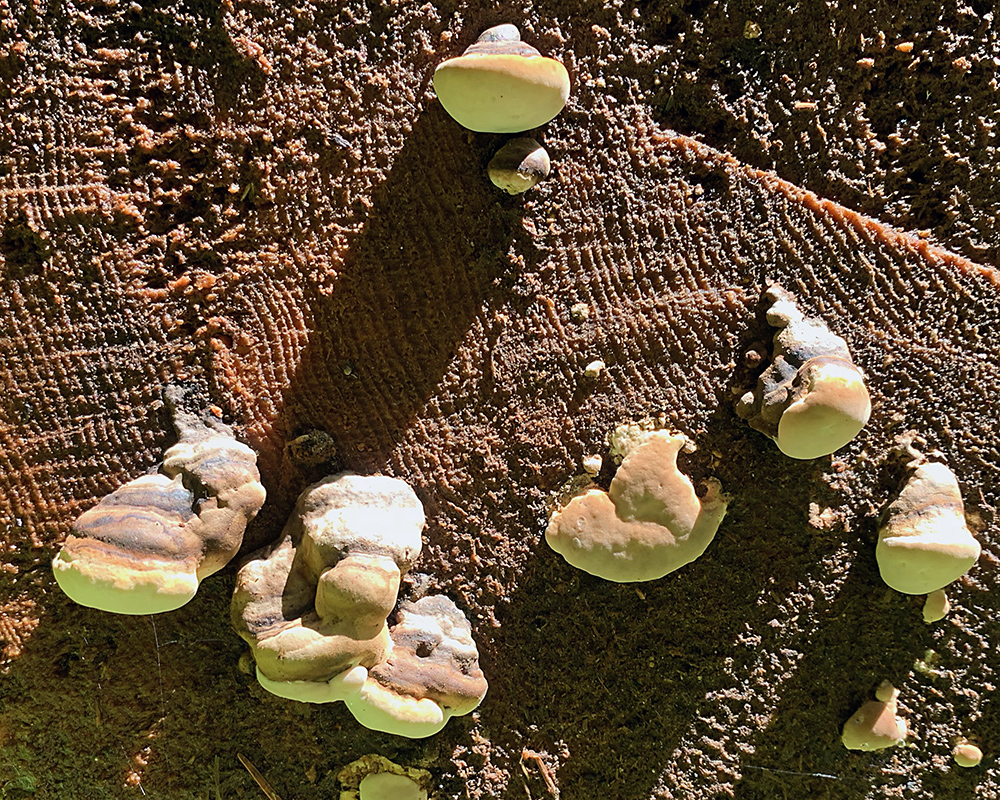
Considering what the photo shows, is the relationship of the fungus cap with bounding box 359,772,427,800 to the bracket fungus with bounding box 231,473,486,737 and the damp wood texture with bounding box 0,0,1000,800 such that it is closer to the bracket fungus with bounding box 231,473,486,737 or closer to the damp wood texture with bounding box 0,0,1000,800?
the damp wood texture with bounding box 0,0,1000,800

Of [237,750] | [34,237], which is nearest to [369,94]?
[34,237]

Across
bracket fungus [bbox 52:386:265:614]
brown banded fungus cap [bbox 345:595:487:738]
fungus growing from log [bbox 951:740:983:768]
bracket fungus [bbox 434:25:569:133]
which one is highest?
bracket fungus [bbox 434:25:569:133]

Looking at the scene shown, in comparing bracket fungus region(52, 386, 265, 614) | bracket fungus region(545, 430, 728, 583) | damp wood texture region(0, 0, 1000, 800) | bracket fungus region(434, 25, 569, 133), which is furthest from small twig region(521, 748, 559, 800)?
bracket fungus region(434, 25, 569, 133)

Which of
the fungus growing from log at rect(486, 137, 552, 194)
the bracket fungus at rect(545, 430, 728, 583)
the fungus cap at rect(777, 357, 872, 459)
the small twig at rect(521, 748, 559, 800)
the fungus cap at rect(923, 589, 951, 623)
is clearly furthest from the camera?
the small twig at rect(521, 748, 559, 800)

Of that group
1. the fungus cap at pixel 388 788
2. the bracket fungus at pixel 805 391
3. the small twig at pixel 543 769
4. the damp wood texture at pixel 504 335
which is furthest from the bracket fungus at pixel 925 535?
the fungus cap at pixel 388 788

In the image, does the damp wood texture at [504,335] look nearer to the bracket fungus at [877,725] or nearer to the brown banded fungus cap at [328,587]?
the bracket fungus at [877,725]

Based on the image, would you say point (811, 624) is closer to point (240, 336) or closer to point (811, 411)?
point (811, 411)
